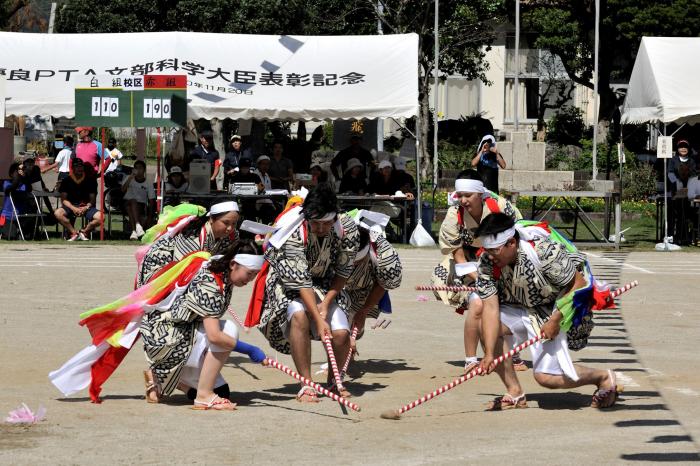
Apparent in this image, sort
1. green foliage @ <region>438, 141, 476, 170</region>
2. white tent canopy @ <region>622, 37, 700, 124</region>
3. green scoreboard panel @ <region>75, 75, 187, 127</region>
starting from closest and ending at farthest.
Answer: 1. white tent canopy @ <region>622, 37, 700, 124</region>
2. green scoreboard panel @ <region>75, 75, 187, 127</region>
3. green foliage @ <region>438, 141, 476, 170</region>

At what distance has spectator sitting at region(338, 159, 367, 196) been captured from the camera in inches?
850

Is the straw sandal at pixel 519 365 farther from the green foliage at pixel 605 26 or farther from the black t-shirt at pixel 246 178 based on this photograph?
the green foliage at pixel 605 26

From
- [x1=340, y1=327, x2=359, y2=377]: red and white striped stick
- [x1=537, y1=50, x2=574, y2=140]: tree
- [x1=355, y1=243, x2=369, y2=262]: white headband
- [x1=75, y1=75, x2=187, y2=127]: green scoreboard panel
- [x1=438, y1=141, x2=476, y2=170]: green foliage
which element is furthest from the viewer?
[x1=537, y1=50, x2=574, y2=140]: tree

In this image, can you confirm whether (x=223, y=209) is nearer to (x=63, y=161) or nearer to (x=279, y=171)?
(x=279, y=171)

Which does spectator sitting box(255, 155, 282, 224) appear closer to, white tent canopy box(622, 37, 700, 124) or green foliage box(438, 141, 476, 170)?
white tent canopy box(622, 37, 700, 124)

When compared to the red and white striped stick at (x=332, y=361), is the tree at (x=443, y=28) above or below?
above

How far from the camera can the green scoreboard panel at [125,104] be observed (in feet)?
67.9

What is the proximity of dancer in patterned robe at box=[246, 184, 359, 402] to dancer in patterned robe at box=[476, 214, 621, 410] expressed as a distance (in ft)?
3.30

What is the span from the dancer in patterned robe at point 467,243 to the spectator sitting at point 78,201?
11789mm

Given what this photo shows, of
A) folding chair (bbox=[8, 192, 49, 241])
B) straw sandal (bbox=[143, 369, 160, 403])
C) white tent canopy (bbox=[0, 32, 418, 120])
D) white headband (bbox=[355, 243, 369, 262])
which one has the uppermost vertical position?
white tent canopy (bbox=[0, 32, 418, 120])

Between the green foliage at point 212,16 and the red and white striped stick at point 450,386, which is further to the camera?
the green foliage at point 212,16

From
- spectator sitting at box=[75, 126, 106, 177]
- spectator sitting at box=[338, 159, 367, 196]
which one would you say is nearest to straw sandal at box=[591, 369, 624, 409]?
spectator sitting at box=[338, 159, 367, 196]

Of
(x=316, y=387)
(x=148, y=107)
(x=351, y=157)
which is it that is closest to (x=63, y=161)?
(x=148, y=107)

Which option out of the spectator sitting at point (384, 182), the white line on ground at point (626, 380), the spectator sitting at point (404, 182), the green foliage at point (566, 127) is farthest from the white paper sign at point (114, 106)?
the green foliage at point (566, 127)
